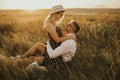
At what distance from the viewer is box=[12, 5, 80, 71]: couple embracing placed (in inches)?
111

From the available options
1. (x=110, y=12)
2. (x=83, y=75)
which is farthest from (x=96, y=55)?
(x=110, y=12)

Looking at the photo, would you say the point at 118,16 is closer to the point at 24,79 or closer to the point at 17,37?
the point at 17,37

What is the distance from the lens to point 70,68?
291 centimetres

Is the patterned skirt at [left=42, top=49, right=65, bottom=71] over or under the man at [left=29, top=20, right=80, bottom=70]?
under

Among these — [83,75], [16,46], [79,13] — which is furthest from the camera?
[79,13]

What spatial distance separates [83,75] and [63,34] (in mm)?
441

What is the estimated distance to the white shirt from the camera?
281 cm

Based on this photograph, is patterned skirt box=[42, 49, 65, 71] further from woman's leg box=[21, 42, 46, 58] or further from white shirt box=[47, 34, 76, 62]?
woman's leg box=[21, 42, 46, 58]

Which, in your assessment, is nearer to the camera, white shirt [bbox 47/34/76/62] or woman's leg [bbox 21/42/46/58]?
white shirt [bbox 47/34/76/62]

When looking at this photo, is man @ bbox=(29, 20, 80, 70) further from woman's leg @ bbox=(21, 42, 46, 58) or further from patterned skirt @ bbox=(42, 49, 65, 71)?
woman's leg @ bbox=(21, 42, 46, 58)

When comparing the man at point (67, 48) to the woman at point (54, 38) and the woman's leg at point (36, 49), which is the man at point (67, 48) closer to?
the woman at point (54, 38)

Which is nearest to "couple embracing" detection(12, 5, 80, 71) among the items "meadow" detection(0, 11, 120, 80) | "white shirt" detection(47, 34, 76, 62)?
"white shirt" detection(47, 34, 76, 62)

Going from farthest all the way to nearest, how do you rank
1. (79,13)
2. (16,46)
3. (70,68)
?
(79,13) → (16,46) → (70,68)

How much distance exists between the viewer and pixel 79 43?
11.1 feet
